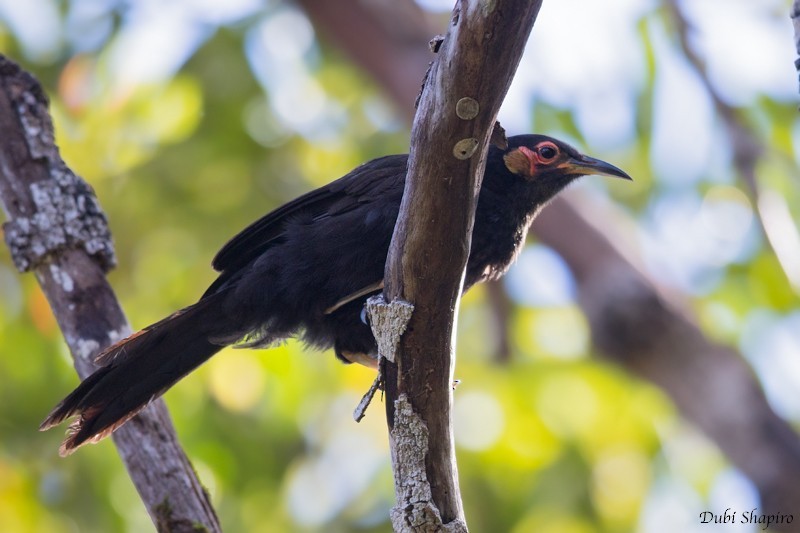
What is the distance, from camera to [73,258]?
410 centimetres

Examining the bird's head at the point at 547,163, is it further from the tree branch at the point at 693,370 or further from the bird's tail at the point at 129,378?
the tree branch at the point at 693,370

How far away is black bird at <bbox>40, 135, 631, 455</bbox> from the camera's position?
3.87 m

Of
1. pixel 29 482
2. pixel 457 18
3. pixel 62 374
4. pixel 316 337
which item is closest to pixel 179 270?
pixel 62 374

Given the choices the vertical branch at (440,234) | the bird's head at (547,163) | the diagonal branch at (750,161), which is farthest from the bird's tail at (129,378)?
the diagonal branch at (750,161)

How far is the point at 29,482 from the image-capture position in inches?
249

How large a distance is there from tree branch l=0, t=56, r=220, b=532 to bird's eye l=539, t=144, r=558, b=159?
2117mm

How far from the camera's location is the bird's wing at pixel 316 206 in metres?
4.21

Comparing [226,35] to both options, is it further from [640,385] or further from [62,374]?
[640,385]

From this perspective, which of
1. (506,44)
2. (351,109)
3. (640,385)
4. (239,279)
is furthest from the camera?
(351,109)

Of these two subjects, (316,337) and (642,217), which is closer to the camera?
(316,337)

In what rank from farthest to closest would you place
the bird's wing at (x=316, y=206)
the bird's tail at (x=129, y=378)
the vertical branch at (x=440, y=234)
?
the bird's wing at (x=316, y=206) → the bird's tail at (x=129, y=378) → the vertical branch at (x=440, y=234)

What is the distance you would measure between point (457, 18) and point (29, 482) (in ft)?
16.7

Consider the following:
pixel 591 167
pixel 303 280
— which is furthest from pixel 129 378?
pixel 591 167

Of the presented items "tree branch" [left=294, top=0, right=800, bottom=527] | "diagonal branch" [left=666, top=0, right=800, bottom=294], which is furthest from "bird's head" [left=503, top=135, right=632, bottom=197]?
"tree branch" [left=294, top=0, right=800, bottom=527]
